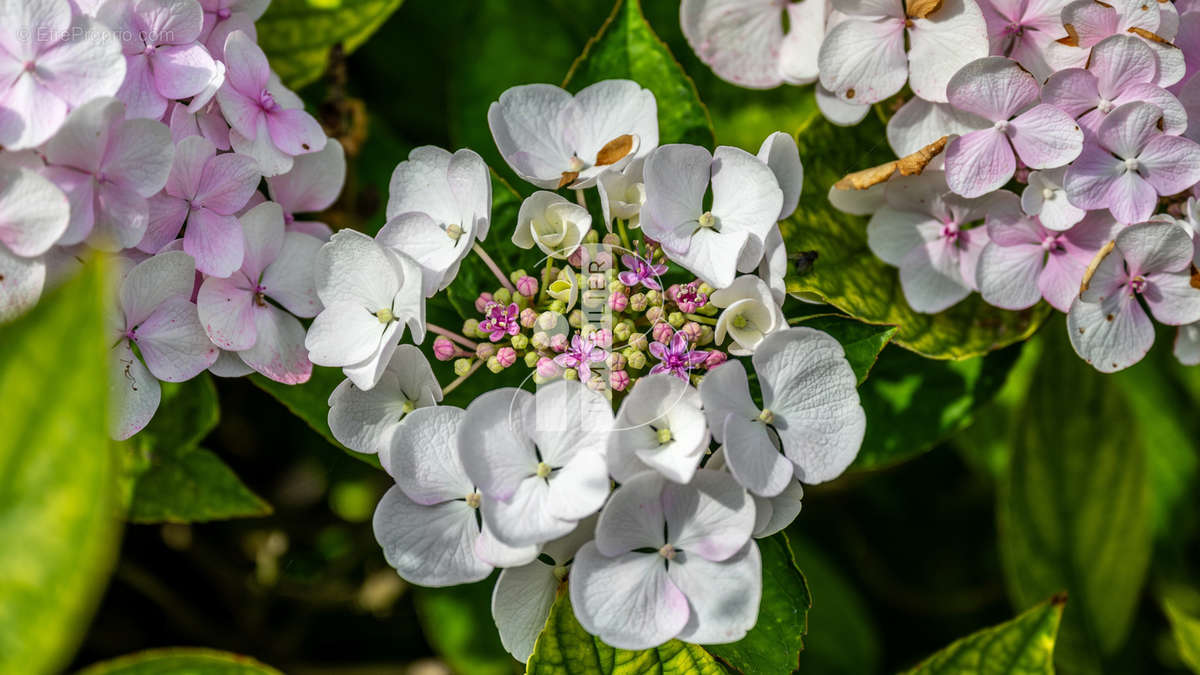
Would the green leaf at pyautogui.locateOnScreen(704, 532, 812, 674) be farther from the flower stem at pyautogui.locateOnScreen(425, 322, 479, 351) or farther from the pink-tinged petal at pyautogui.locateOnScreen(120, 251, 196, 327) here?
the pink-tinged petal at pyautogui.locateOnScreen(120, 251, 196, 327)

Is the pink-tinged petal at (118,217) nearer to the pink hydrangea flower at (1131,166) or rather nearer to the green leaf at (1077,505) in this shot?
the pink hydrangea flower at (1131,166)

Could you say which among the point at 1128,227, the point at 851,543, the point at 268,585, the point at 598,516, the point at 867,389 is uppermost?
the point at 1128,227

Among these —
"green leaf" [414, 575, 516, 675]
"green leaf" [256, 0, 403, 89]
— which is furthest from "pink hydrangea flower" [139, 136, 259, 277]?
"green leaf" [414, 575, 516, 675]

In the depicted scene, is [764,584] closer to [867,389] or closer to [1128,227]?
[867,389]

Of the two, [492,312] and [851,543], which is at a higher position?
[492,312]

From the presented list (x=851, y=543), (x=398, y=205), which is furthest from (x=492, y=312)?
(x=851, y=543)

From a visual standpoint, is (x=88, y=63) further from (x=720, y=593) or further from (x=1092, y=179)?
(x=1092, y=179)

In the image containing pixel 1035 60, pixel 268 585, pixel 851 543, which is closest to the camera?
pixel 1035 60

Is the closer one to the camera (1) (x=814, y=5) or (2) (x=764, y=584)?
(2) (x=764, y=584)
